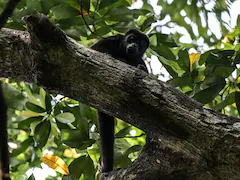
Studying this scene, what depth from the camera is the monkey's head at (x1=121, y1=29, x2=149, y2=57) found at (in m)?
3.64

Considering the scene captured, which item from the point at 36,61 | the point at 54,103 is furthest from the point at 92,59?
the point at 54,103

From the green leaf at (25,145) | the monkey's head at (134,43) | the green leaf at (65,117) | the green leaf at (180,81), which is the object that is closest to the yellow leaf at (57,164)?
the green leaf at (65,117)

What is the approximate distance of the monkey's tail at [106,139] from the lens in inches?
106

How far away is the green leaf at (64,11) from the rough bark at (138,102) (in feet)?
2.35

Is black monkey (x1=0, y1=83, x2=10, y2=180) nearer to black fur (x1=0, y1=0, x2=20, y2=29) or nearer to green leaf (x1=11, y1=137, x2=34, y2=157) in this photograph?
black fur (x1=0, y1=0, x2=20, y2=29)

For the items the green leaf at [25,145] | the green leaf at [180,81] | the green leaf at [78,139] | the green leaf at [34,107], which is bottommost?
the green leaf at [25,145]

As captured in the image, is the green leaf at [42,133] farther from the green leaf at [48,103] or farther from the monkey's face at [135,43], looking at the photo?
the monkey's face at [135,43]

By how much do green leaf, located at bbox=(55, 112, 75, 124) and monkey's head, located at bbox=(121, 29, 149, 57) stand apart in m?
1.02

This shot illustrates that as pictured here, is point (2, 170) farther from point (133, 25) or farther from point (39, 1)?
point (133, 25)

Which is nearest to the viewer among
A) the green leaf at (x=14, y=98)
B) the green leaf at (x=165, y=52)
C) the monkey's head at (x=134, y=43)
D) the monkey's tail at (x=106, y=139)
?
the monkey's tail at (x=106, y=139)

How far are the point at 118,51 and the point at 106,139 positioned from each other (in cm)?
115

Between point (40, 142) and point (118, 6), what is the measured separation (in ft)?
4.17

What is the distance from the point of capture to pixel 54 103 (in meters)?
3.19

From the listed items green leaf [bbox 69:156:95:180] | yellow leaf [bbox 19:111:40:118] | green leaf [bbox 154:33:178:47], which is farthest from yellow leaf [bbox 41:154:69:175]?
green leaf [bbox 154:33:178:47]
